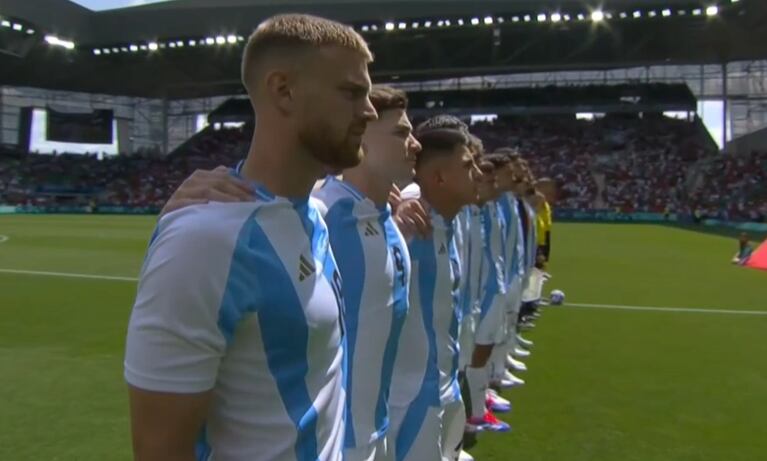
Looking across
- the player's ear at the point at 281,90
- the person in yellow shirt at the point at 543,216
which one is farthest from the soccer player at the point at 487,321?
the person in yellow shirt at the point at 543,216

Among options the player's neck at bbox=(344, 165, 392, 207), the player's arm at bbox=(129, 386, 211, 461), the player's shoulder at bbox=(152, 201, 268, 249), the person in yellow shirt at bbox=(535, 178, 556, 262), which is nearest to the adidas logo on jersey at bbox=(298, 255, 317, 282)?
the player's shoulder at bbox=(152, 201, 268, 249)

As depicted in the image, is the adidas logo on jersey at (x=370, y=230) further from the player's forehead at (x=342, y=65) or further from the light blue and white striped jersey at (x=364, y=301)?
the player's forehead at (x=342, y=65)

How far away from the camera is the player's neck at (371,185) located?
300cm

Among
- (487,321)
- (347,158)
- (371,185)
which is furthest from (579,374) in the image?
(347,158)

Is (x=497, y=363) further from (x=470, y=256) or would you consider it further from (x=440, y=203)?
(x=440, y=203)

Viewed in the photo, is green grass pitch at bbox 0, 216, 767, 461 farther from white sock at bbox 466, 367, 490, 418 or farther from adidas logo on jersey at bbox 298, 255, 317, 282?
adidas logo on jersey at bbox 298, 255, 317, 282

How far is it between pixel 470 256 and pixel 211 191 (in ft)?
14.0

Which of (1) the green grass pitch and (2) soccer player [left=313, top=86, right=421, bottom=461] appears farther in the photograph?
(1) the green grass pitch

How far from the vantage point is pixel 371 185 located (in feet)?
9.84

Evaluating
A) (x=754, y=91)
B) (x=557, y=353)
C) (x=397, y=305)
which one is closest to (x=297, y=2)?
(x=754, y=91)

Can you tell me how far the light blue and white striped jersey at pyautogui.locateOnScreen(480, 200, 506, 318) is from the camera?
22.1 feet

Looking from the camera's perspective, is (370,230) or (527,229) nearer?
(370,230)

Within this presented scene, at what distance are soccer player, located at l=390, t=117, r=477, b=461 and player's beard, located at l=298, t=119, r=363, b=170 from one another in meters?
1.50

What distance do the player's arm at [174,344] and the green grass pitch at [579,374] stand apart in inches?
168
